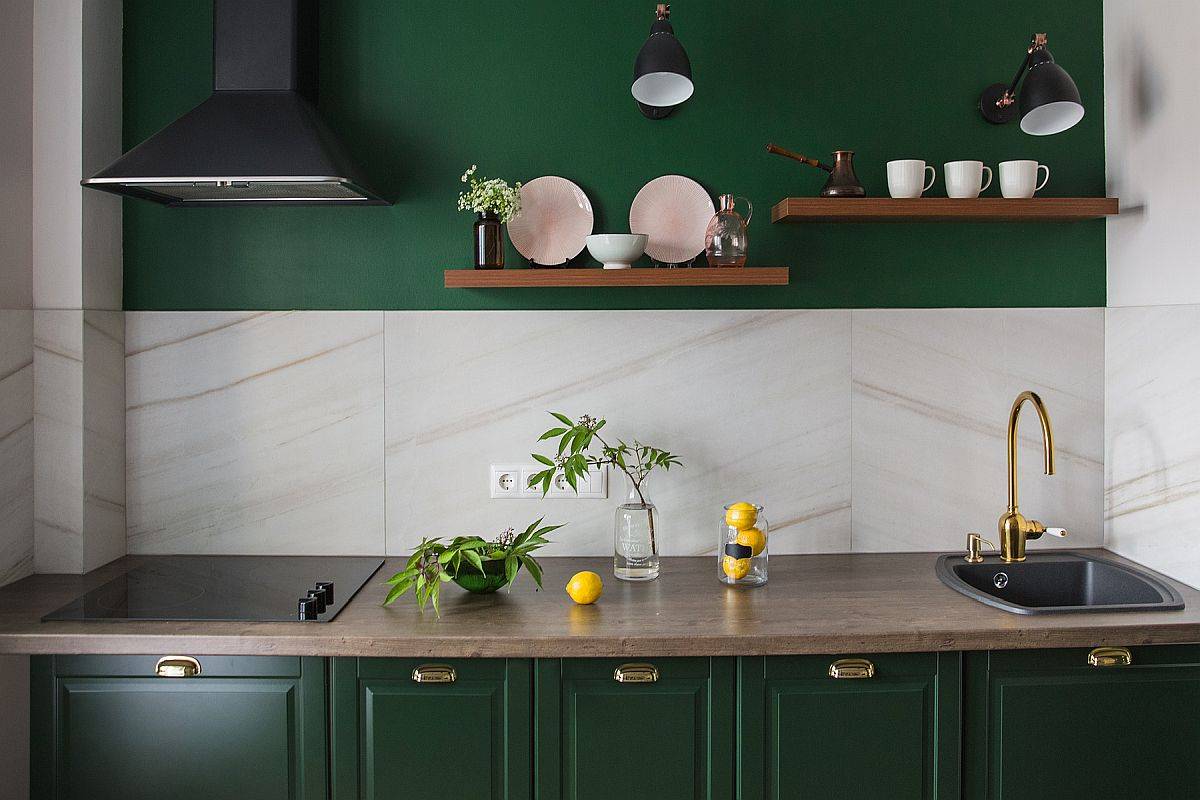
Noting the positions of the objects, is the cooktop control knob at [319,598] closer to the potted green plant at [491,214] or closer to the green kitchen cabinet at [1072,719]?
the potted green plant at [491,214]

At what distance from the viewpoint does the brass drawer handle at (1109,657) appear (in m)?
2.08

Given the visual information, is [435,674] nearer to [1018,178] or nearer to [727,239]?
[727,239]

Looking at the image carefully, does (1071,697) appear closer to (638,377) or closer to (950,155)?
(638,377)

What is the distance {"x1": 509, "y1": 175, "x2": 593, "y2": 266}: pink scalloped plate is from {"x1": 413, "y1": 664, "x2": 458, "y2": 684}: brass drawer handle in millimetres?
1140

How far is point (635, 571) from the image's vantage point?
247 cm

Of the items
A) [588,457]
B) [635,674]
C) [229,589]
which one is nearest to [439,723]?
[635,674]

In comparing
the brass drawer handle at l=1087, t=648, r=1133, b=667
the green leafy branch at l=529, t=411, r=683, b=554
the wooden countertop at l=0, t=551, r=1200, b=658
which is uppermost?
the green leafy branch at l=529, t=411, r=683, b=554

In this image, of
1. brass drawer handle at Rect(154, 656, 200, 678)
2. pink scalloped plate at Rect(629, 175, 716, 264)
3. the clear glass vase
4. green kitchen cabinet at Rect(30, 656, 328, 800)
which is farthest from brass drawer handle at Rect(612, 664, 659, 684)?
pink scalloped plate at Rect(629, 175, 716, 264)

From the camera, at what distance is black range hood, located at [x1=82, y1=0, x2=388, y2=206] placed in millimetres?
2234

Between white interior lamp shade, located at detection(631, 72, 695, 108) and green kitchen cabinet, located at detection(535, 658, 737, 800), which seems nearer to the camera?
green kitchen cabinet, located at detection(535, 658, 737, 800)

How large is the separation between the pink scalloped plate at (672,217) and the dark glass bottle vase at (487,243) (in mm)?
381

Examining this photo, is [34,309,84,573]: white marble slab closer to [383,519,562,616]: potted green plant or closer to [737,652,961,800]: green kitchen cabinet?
[383,519,562,616]: potted green plant

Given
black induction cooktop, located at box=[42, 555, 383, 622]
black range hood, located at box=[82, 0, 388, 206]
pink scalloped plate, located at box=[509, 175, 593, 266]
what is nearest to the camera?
black induction cooktop, located at box=[42, 555, 383, 622]

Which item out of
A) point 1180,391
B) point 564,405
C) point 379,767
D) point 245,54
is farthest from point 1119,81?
point 379,767
